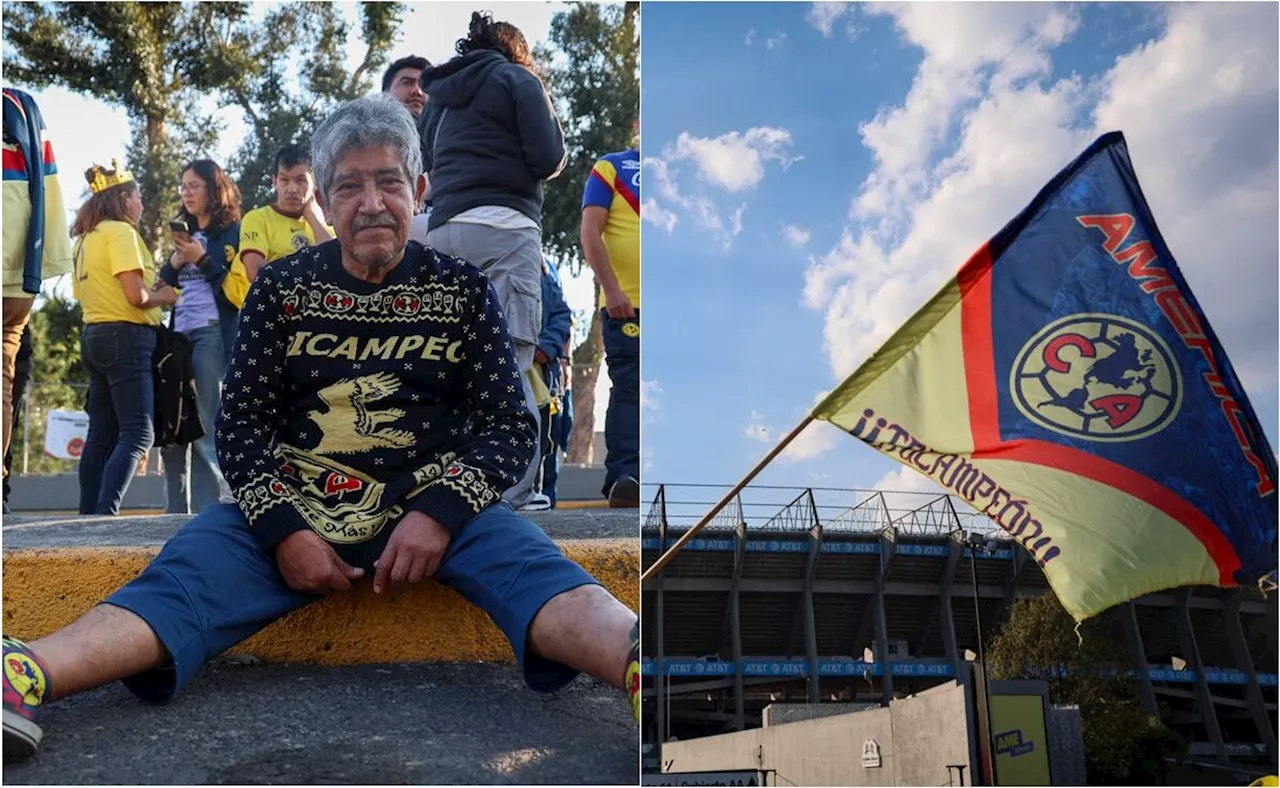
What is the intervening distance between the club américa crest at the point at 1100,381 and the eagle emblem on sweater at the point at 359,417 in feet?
4.53

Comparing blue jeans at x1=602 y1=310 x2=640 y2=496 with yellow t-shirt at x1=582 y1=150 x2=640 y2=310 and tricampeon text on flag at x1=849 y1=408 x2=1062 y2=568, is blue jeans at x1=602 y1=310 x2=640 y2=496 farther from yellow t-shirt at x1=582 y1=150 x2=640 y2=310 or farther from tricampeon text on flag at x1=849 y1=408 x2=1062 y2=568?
tricampeon text on flag at x1=849 y1=408 x2=1062 y2=568

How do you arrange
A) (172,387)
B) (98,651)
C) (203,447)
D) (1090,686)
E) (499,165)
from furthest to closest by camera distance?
1. (1090,686)
2. (203,447)
3. (172,387)
4. (499,165)
5. (98,651)

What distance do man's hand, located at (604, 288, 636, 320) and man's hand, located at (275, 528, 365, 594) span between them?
5.46 feet

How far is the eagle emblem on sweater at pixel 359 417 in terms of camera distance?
5.66ft

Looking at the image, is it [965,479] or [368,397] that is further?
[965,479]

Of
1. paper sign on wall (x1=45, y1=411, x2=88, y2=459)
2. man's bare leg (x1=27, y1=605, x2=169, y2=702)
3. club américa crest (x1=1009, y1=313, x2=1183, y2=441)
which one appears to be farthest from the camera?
Result: paper sign on wall (x1=45, y1=411, x2=88, y2=459)

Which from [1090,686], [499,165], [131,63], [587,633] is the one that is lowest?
[587,633]

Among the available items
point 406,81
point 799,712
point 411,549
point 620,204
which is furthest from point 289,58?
point 799,712

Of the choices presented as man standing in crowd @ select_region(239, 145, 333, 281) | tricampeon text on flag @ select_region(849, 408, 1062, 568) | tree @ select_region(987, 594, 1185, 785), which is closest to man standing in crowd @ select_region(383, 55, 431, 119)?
man standing in crowd @ select_region(239, 145, 333, 281)

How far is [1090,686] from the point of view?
549 inches

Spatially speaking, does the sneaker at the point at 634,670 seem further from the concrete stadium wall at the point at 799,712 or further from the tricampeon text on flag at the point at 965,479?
the concrete stadium wall at the point at 799,712

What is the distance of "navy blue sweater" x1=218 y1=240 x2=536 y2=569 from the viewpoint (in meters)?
1.68

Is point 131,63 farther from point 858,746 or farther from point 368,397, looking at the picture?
point 858,746

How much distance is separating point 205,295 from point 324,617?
1986 mm
